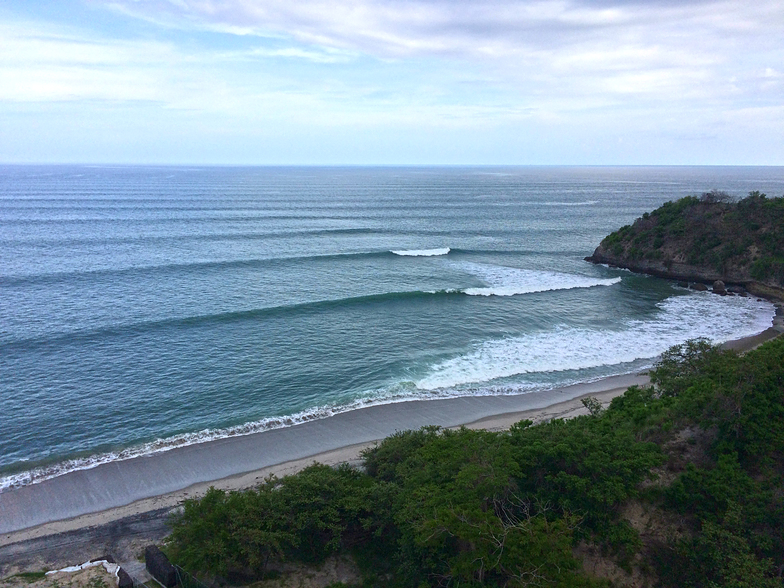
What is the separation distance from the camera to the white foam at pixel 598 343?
33500 millimetres

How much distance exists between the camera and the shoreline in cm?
2053

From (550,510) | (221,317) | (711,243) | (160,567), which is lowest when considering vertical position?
(160,567)

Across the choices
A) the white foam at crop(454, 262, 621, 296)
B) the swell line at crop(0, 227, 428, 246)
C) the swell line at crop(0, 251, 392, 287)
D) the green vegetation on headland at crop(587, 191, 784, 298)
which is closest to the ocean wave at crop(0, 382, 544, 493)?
the white foam at crop(454, 262, 621, 296)

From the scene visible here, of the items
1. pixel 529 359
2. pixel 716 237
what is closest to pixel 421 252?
pixel 716 237

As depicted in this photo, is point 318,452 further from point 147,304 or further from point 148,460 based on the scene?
point 147,304

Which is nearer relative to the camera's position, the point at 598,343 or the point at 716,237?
the point at 598,343

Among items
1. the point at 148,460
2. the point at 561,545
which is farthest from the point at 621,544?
the point at 148,460

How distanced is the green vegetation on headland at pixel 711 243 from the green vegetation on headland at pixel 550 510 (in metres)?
40.4

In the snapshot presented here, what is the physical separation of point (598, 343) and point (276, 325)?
1020 inches

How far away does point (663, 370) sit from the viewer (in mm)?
24625

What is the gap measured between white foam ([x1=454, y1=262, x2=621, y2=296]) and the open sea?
0.36 m

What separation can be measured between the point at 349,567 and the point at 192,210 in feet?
320

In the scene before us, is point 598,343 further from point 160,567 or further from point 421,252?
point 421,252

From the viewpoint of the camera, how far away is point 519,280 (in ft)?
185
